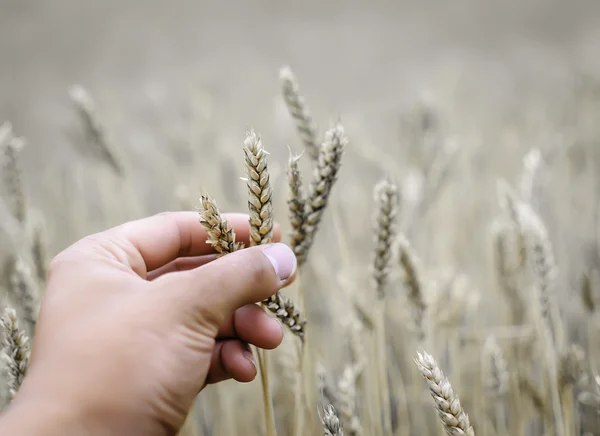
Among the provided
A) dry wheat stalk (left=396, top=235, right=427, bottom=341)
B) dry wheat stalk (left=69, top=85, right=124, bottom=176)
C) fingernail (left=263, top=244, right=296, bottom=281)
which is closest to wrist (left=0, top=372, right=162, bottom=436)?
fingernail (left=263, top=244, right=296, bottom=281)

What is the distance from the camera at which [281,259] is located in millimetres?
630

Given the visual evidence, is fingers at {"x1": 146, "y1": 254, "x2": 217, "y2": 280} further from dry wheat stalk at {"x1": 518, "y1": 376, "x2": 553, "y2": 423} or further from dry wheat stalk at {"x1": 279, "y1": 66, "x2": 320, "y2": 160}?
dry wheat stalk at {"x1": 518, "y1": 376, "x2": 553, "y2": 423}

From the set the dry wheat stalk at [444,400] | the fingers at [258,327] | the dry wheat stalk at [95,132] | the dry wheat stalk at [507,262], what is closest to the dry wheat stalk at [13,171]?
the dry wheat stalk at [95,132]

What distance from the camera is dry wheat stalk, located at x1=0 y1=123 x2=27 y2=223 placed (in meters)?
1.08

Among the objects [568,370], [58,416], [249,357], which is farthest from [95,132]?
[568,370]

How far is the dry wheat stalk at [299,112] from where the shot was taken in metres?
0.98

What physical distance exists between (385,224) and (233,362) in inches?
14.6

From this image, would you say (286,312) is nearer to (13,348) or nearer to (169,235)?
(169,235)

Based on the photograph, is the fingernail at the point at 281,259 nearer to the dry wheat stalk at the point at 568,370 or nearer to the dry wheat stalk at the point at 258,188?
the dry wheat stalk at the point at 258,188

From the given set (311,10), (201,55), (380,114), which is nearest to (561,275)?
(380,114)

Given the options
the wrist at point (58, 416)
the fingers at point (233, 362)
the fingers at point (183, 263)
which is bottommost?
the wrist at point (58, 416)

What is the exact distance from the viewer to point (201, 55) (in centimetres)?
984

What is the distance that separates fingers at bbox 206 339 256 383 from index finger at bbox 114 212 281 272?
0.61 ft

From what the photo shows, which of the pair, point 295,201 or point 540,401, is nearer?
point 295,201
